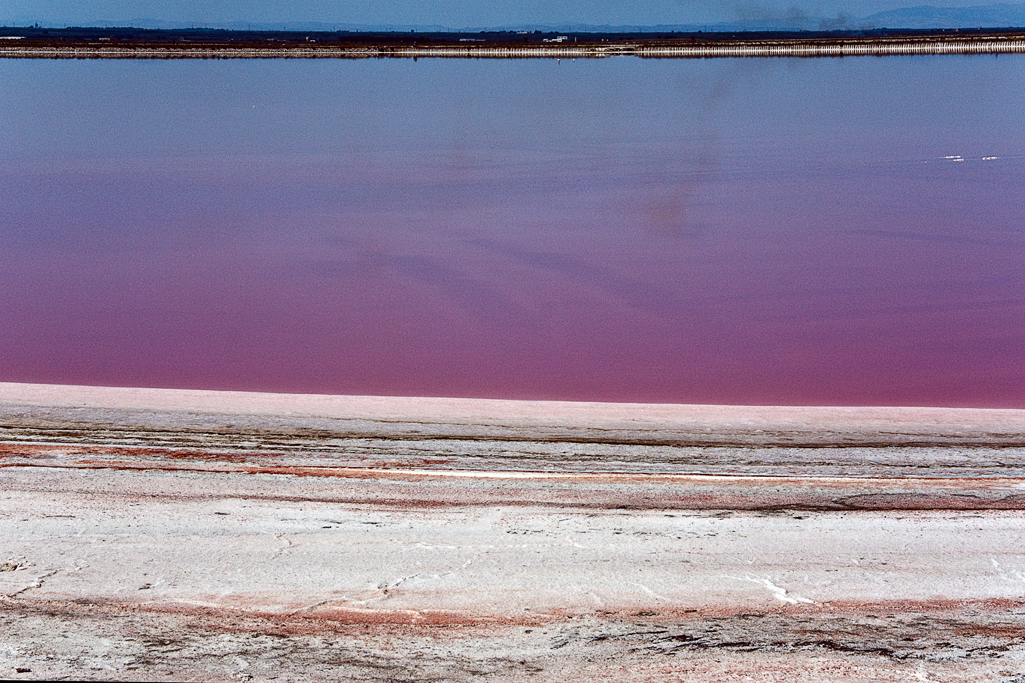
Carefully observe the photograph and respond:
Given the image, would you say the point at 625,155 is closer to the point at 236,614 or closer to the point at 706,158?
the point at 706,158

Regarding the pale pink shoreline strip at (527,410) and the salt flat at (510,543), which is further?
the pale pink shoreline strip at (527,410)

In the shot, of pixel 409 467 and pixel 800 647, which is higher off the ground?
pixel 409 467

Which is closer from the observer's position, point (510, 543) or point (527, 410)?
point (510, 543)

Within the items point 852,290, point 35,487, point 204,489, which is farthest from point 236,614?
point 852,290

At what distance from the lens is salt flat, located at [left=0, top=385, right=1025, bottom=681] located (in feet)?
10.6

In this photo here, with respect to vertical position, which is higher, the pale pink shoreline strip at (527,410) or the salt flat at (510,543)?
the pale pink shoreline strip at (527,410)

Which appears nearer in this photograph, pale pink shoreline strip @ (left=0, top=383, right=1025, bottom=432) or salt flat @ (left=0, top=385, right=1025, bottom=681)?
salt flat @ (left=0, top=385, right=1025, bottom=681)

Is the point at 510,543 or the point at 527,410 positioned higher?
the point at 527,410

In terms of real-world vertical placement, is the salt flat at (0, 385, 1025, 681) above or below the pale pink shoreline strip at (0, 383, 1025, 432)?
below

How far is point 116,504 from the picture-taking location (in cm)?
422

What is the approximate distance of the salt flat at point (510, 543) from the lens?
3227mm

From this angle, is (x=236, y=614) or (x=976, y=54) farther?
(x=976, y=54)

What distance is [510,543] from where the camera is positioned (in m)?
3.92

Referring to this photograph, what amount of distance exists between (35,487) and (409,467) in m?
1.58
